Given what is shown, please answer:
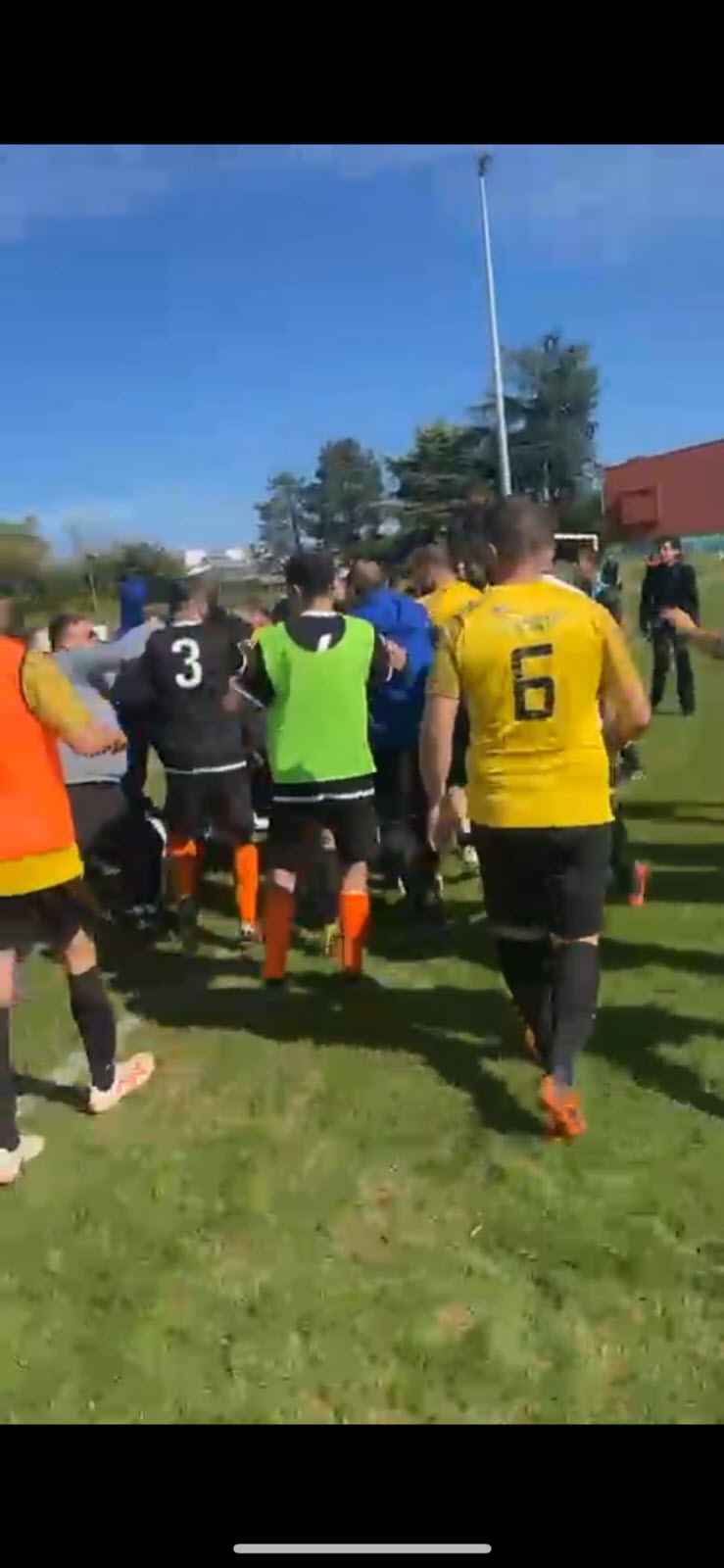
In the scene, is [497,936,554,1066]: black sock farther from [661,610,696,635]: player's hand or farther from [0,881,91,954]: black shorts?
[0,881,91,954]: black shorts

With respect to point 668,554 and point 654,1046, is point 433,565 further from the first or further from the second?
point 668,554

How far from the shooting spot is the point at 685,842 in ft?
28.1

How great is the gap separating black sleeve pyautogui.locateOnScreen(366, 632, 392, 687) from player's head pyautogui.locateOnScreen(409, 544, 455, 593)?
1465 mm

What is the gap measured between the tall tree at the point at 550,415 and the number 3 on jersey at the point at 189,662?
40.2 m

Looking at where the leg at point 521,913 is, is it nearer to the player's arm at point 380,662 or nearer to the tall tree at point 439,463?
the player's arm at point 380,662

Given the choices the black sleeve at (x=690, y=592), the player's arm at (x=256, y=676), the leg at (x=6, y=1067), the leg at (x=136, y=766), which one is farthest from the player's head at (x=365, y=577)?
the black sleeve at (x=690, y=592)

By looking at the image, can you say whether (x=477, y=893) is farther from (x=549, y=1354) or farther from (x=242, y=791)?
(x=549, y=1354)

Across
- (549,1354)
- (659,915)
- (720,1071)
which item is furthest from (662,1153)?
(659,915)

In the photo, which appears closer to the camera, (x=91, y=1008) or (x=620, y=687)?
(x=620, y=687)

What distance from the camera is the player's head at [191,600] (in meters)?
6.73

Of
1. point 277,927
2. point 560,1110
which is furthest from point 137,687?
point 560,1110

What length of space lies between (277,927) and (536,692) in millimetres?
2155

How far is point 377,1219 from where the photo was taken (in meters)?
4.10
